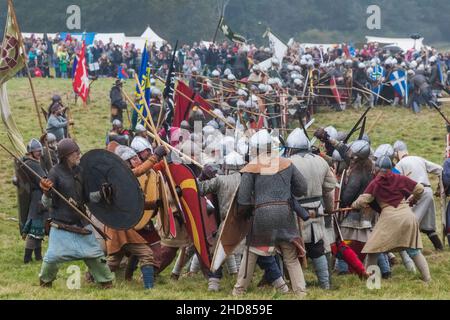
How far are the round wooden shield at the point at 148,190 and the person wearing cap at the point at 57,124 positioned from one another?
6708 millimetres

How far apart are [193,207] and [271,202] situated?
36.1 inches

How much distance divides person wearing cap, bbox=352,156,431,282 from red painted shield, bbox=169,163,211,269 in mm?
1407

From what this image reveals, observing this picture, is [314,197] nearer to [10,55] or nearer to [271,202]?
[271,202]

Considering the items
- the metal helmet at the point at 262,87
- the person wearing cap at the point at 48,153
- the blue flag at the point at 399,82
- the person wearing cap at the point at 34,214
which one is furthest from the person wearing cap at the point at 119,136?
the blue flag at the point at 399,82

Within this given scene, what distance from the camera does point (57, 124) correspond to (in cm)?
1525

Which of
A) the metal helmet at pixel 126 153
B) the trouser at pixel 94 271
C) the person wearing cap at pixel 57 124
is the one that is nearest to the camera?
the trouser at pixel 94 271

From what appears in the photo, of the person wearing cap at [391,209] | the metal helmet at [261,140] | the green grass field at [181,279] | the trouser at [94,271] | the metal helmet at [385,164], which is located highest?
the metal helmet at [261,140]

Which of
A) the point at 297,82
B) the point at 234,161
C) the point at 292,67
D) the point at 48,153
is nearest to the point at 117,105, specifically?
the point at 297,82

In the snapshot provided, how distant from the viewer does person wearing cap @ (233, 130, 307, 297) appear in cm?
809

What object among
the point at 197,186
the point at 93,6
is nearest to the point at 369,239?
the point at 197,186

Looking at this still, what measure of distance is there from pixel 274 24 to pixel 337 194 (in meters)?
46.8

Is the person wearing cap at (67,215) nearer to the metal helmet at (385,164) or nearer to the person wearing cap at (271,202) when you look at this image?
the person wearing cap at (271,202)

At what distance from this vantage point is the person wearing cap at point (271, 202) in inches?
319

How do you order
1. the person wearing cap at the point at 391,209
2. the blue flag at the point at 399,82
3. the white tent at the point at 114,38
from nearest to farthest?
the person wearing cap at the point at 391,209 < the blue flag at the point at 399,82 < the white tent at the point at 114,38
